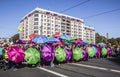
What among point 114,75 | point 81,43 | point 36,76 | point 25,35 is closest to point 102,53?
point 81,43

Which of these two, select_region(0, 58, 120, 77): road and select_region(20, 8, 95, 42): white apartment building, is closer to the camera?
select_region(0, 58, 120, 77): road

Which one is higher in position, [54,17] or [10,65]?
[54,17]

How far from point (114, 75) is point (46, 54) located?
500 centimetres

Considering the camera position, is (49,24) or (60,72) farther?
(49,24)

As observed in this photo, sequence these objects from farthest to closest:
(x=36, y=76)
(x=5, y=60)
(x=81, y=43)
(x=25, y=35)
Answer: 1. (x=25, y=35)
2. (x=81, y=43)
3. (x=5, y=60)
4. (x=36, y=76)

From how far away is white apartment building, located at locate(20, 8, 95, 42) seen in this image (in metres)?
101

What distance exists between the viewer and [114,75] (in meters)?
10.4

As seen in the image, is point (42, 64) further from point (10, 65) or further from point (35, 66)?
point (10, 65)

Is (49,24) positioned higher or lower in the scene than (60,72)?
higher

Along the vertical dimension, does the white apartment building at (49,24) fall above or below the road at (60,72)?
above

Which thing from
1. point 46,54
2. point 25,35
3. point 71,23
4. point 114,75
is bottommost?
point 114,75

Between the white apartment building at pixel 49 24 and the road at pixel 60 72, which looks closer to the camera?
the road at pixel 60 72

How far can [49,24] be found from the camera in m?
104

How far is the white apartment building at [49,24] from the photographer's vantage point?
100750 mm
